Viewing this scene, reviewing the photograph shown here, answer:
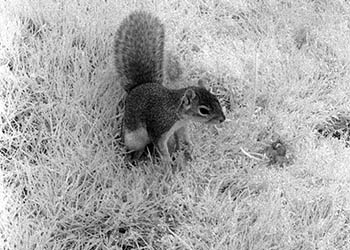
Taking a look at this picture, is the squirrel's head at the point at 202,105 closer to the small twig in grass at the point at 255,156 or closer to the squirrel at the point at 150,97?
the squirrel at the point at 150,97

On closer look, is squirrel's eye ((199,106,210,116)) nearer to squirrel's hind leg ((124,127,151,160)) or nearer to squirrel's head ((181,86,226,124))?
squirrel's head ((181,86,226,124))

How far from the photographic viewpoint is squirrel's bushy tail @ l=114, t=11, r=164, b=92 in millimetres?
2406

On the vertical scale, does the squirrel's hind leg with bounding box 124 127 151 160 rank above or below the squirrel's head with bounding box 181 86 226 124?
below

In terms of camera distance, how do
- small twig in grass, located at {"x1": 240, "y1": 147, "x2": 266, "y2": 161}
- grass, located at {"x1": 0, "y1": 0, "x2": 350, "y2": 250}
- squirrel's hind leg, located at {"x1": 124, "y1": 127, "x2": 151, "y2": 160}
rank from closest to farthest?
grass, located at {"x1": 0, "y1": 0, "x2": 350, "y2": 250}
squirrel's hind leg, located at {"x1": 124, "y1": 127, "x2": 151, "y2": 160}
small twig in grass, located at {"x1": 240, "y1": 147, "x2": 266, "y2": 161}

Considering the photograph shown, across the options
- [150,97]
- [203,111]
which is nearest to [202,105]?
[203,111]

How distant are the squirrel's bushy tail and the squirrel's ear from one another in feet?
1.29

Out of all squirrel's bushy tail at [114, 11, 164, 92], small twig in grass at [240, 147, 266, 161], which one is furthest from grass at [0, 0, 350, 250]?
squirrel's bushy tail at [114, 11, 164, 92]

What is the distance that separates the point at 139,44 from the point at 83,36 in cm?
51

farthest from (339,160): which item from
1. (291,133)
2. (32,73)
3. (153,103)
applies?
(32,73)

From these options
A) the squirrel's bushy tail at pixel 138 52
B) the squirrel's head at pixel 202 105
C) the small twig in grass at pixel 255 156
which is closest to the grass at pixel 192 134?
the small twig in grass at pixel 255 156

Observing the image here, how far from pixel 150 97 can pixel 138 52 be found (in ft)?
0.97

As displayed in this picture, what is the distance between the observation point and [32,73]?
2.52 meters

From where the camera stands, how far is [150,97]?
2234 millimetres

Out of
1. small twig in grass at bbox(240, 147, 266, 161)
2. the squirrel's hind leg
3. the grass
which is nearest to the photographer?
the grass
